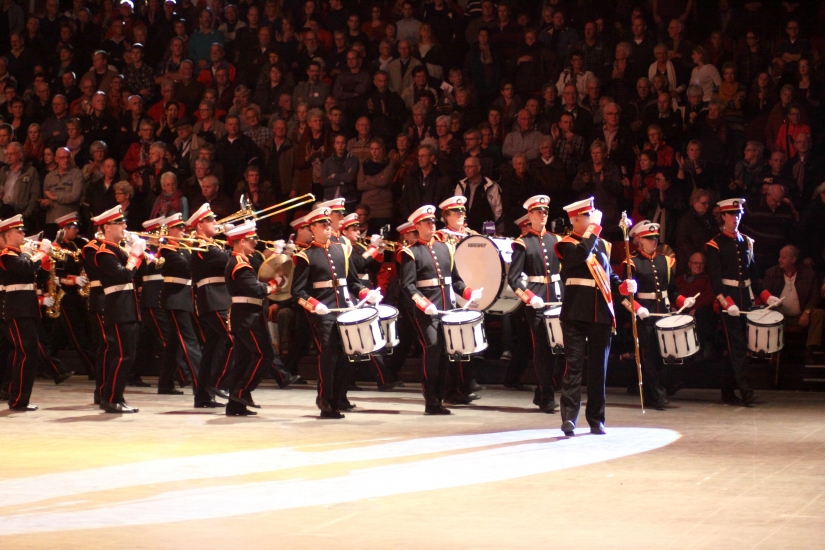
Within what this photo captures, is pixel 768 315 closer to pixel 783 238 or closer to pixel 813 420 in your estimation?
pixel 813 420

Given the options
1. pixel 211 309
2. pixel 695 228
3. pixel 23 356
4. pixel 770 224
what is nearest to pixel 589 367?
pixel 211 309

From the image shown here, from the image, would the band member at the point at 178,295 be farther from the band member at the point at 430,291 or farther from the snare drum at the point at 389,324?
the band member at the point at 430,291

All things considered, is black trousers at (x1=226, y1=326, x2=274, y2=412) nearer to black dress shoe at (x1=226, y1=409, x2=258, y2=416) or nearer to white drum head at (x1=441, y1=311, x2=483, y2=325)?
black dress shoe at (x1=226, y1=409, x2=258, y2=416)

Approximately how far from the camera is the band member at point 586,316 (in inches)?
409

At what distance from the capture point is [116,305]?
39.5 feet

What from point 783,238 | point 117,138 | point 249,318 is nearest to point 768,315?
point 783,238

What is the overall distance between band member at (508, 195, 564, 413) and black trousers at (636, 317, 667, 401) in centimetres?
87

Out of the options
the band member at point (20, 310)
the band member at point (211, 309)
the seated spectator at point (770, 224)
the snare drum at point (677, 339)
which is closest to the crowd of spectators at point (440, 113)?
the seated spectator at point (770, 224)

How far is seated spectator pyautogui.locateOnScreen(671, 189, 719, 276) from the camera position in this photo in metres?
14.5

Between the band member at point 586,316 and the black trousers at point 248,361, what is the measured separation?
118 inches

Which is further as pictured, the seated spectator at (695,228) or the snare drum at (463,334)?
the seated spectator at (695,228)

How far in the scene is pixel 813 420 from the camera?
1128 cm

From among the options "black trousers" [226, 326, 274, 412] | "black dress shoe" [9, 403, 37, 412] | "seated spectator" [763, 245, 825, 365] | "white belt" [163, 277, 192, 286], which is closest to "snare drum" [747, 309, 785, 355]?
"seated spectator" [763, 245, 825, 365]

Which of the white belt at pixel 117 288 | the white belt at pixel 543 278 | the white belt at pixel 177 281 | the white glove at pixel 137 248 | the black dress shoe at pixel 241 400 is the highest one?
the white glove at pixel 137 248
